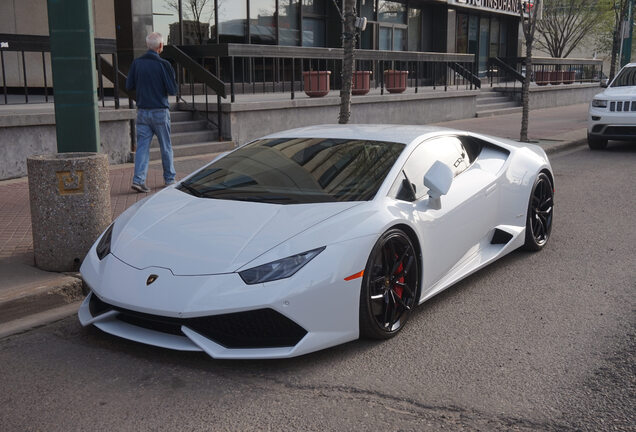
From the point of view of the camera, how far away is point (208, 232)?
418cm

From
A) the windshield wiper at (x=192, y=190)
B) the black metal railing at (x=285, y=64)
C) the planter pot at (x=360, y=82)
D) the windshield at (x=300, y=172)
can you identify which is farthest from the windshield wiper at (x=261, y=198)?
the planter pot at (x=360, y=82)

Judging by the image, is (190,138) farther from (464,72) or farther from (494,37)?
(494,37)

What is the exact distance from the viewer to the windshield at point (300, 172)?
462cm

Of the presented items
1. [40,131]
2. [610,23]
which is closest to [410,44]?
[40,131]

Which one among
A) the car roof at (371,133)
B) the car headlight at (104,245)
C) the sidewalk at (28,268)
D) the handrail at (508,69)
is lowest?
the sidewalk at (28,268)

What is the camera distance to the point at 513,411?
3430mm

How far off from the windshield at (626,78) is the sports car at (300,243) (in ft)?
36.3

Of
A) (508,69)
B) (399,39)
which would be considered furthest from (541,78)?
(399,39)

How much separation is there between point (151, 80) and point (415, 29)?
19.5 meters

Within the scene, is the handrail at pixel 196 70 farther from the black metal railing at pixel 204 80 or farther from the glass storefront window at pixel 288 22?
the glass storefront window at pixel 288 22

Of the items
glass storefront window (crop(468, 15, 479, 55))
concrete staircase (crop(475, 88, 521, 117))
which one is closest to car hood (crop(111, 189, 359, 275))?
concrete staircase (crop(475, 88, 521, 117))

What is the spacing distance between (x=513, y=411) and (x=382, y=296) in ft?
3.59

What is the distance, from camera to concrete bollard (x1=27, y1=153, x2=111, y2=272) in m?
5.52

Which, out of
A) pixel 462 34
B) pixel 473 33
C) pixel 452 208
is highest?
pixel 473 33
